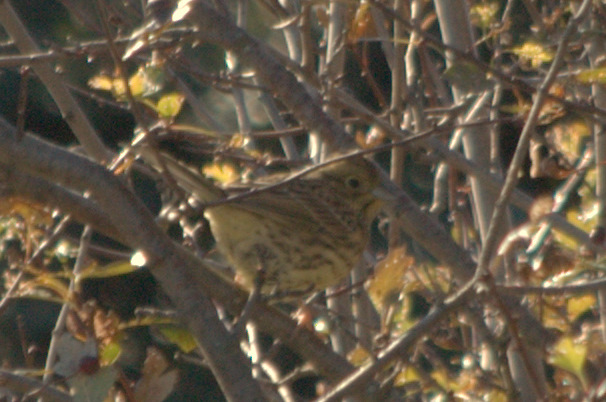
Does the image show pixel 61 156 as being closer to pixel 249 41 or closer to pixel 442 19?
pixel 249 41

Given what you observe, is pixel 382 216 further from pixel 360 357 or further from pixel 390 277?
pixel 390 277

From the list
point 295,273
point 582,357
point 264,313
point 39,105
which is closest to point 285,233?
point 295,273

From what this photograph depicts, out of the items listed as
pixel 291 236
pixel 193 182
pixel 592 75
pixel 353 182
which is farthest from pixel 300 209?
pixel 592 75

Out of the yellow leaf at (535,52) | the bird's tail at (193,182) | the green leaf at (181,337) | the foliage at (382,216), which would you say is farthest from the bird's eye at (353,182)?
the green leaf at (181,337)

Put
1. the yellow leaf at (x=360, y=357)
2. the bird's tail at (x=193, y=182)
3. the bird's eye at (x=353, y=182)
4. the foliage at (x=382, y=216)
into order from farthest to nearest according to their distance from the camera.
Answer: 1. the bird's eye at (x=353, y=182)
2. the bird's tail at (x=193, y=182)
3. the yellow leaf at (x=360, y=357)
4. the foliage at (x=382, y=216)

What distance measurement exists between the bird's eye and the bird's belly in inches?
16.2

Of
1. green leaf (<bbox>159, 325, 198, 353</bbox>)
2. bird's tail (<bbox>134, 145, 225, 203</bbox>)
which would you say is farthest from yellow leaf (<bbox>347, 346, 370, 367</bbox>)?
bird's tail (<bbox>134, 145, 225, 203</bbox>)

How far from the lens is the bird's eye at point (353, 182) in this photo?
4066 mm

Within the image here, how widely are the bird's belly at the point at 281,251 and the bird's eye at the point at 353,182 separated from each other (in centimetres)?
41

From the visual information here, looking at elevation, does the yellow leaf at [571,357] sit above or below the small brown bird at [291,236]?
above

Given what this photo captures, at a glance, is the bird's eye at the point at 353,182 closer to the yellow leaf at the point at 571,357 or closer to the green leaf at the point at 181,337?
the green leaf at the point at 181,337

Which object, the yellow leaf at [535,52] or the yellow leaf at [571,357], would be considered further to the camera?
the yellow leaf at [535,52]

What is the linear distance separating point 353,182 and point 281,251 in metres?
0.67

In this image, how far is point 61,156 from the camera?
1998mm
